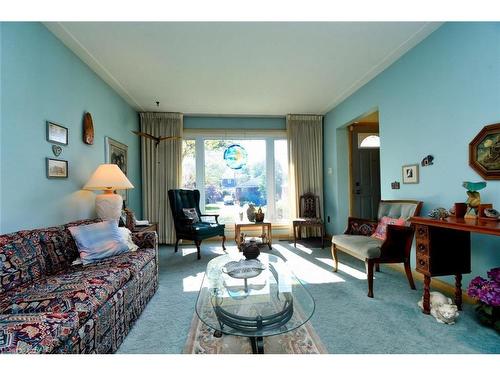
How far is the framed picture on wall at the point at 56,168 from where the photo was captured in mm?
2217

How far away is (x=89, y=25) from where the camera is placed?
7.28 ft

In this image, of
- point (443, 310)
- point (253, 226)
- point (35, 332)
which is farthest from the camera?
point (253, 226)

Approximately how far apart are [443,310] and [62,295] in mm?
2622

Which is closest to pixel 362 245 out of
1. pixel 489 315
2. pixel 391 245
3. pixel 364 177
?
pixel 391 245

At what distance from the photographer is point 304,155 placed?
500 cm

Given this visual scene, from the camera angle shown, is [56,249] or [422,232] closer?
[56,249]

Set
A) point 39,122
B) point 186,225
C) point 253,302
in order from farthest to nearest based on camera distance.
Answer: point 186,225, point 39,122, point 253,302

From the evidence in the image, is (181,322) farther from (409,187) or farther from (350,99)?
(350,99)

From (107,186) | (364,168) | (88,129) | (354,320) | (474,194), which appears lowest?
(354,320)

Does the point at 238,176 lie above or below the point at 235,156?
below

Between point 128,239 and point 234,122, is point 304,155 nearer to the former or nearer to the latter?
point 234,122

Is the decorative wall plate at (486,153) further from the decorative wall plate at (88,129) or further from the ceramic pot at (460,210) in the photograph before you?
the decorative wall plate at (88,129)

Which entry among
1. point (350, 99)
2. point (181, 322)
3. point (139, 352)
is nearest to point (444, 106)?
point (350, 99)

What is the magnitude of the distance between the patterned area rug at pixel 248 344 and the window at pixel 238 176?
3.29 m
